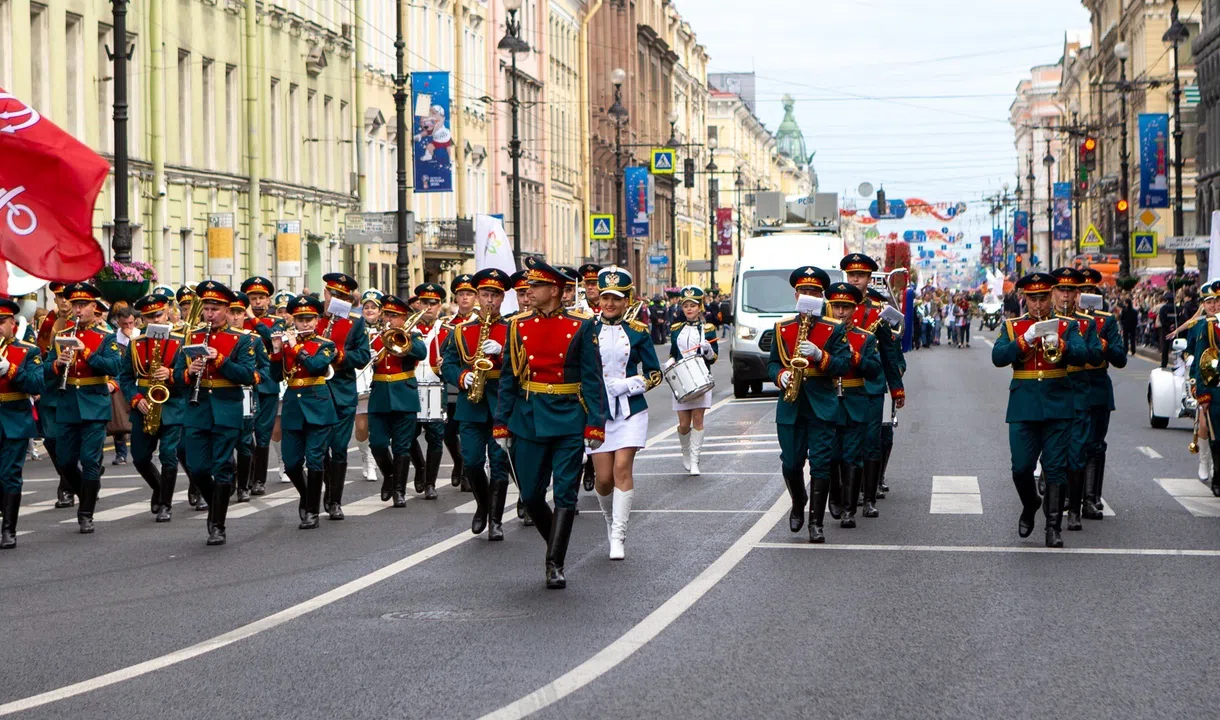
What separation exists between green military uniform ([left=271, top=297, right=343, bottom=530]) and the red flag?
6.60ft

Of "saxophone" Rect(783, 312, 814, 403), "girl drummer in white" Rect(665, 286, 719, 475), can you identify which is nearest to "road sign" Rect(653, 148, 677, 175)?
"girl drummer in white" Rect(665, 286, 719, 475)

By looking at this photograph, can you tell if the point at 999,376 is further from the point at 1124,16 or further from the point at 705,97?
the point at 705,97

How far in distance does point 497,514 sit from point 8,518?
3286 mm

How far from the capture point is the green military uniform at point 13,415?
44.2 ft

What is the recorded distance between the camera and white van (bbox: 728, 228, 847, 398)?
110 feet

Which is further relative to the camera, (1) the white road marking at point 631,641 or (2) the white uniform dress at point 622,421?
(2) the white uniform dress at point 622,421

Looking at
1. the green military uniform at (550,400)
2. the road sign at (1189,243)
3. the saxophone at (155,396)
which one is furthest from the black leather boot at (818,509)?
the road sign at (1189,243)

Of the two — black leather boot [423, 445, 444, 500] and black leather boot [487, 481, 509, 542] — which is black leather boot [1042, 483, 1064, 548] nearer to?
black leather boot [487, 481, 509, 542]

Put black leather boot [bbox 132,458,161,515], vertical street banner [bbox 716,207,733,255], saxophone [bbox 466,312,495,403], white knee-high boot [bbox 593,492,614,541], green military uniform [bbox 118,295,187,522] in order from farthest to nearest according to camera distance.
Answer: vertical street banner [bbox 716,207,733,255] < black leather boot [bbox 132,458,161,515] < green military uniform [bbox 118,295,187,522] < saxophone [bbox 466,312,495,403] < white knee-high boot [bbox 593,492,614,541]

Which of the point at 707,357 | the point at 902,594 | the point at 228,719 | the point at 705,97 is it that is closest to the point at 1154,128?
the point at 707,357

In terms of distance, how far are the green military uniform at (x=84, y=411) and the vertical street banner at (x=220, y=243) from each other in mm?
21152

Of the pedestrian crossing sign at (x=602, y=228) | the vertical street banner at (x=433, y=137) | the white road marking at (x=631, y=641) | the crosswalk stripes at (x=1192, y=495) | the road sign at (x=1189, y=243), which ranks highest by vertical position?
the vertical street banner at (x=433, y=137)

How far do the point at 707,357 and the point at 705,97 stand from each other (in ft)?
381

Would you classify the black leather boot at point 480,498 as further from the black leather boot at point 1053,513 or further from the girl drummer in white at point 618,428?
the black leather boot at point 1053,513
